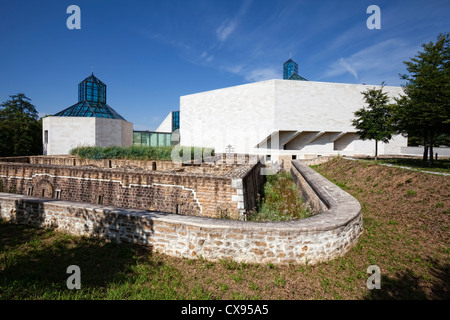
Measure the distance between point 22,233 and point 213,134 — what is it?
2364cm

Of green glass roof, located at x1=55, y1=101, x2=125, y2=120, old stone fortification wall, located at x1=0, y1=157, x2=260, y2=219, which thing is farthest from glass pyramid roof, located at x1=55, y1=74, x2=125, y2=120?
old stone fortification wall, located at x1=0, y1=157, x2=260, y2=219

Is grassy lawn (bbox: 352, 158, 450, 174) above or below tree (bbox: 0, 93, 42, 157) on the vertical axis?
below

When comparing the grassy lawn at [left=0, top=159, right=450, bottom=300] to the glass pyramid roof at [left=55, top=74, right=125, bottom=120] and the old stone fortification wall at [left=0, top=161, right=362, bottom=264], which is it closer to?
the old stone fortification wall at [left=0, top=161, right=362, bottom=264]

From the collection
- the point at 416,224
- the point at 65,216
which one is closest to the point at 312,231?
the point at 416,224

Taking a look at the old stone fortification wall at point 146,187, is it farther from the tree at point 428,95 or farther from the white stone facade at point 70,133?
the white stone facade at point 70,133

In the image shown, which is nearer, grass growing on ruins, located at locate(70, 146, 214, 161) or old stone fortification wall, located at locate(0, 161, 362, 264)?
old stone fortification wall, located at locate(0, 161, 362, 264)

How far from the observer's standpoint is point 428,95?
9.99m

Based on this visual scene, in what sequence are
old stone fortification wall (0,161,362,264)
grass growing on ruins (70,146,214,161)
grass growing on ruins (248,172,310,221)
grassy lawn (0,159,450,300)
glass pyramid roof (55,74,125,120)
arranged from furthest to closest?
glass pyramid roof (55,74,125,120) < grass growing on ruins (70,146,214,161) < grass growing on ruins (248,172,310,221) < old stone fortification wall (0,161,362,264) < grassy lawn (0,159,450,300)

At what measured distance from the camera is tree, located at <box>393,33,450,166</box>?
9.38 m

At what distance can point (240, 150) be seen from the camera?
25.7 m

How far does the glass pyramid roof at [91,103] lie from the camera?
24484 mm

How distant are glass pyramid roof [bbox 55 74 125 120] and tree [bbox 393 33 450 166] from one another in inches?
1071
